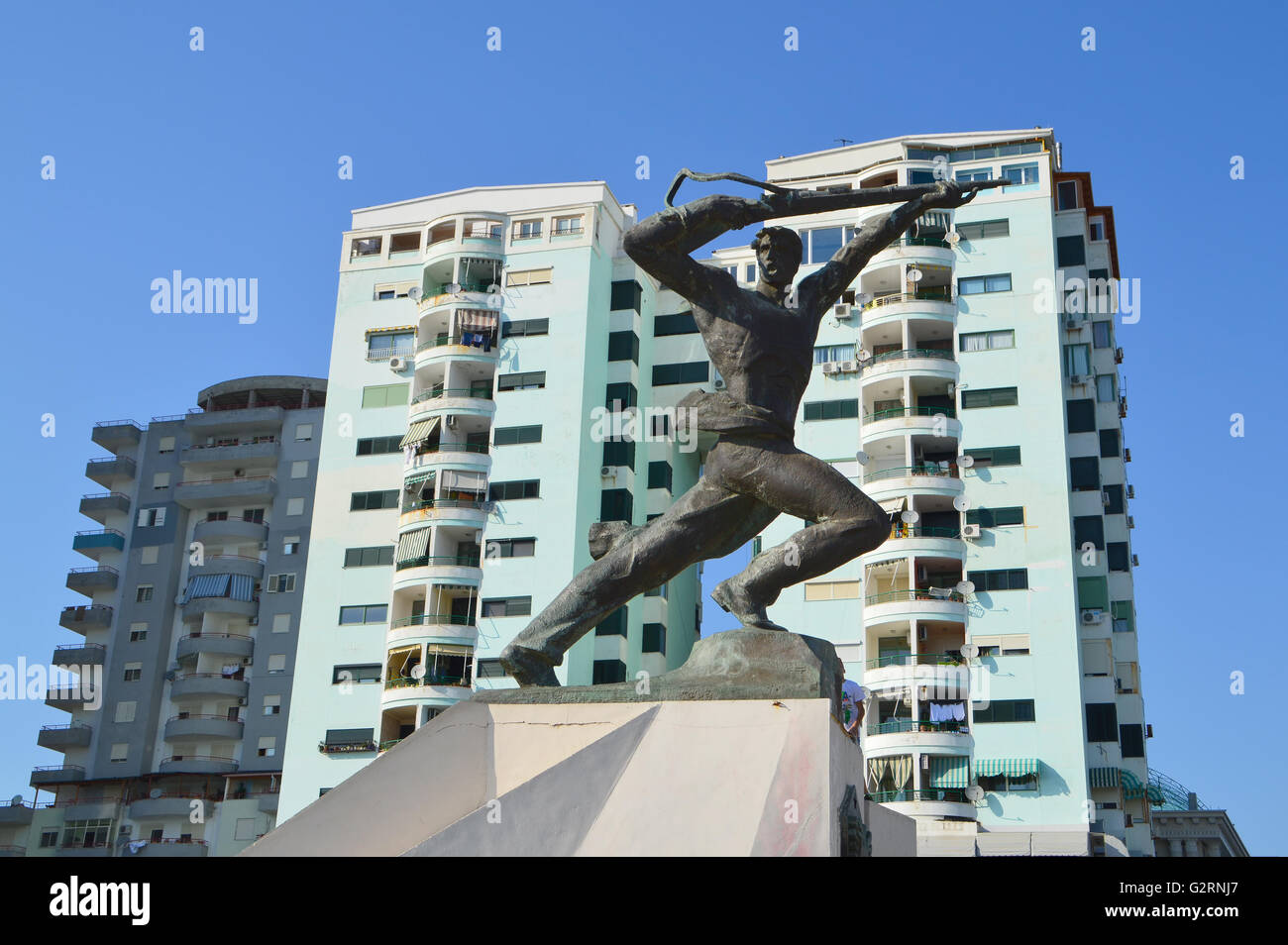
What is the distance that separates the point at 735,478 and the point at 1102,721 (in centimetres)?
4533

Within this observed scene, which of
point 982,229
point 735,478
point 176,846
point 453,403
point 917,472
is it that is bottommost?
point 176,846

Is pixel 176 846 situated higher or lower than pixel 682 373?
lower

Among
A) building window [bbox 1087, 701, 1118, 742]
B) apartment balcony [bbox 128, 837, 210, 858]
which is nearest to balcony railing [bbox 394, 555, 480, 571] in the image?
apartment balcony [bbox 128, 837, 210, 858]

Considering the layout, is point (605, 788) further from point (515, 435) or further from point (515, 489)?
point (515, 435)

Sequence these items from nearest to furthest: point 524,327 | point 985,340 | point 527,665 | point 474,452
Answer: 1. point 527,665
2. point 985,340
3. point 474,452
4. point 524,327

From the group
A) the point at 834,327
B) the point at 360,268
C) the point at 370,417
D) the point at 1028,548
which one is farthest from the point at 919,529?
the point at 360,268

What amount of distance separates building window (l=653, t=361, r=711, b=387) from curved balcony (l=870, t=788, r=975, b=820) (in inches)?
803

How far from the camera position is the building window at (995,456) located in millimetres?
51875

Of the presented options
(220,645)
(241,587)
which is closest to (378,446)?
(241,587)

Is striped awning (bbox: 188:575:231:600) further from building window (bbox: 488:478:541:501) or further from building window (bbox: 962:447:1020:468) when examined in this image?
building window (bbox: 962:447:1020:468)

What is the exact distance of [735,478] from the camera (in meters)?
9.22

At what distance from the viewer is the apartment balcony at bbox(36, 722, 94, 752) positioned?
6981 centimetres

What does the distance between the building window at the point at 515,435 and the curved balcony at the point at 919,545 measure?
48.7 feet
